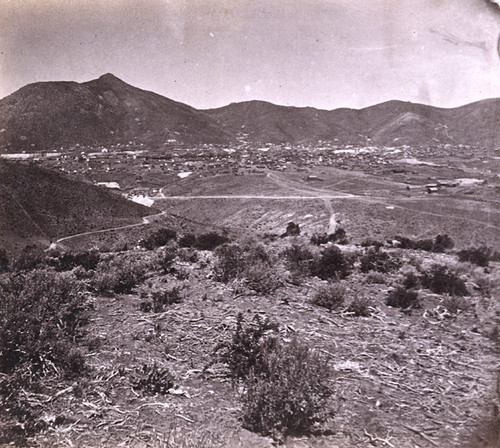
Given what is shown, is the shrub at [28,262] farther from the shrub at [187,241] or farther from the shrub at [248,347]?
the shrub at [248,347]

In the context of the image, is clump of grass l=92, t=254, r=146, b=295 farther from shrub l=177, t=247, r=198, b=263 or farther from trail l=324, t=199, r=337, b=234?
trail l=324, t=199, r=337, b=234

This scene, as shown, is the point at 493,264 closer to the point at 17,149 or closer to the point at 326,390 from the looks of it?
the point at 326,390

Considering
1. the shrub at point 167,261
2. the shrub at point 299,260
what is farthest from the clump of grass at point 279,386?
the shrub at point 167,261

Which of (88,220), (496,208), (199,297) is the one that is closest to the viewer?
(199,297)

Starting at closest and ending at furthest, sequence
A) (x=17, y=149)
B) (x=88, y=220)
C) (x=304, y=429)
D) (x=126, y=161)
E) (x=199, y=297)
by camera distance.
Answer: (x=304, y=429) → (x=199, y=297) → (x=88, y=220) → (x=126, y=161) → (x=17, y=149)

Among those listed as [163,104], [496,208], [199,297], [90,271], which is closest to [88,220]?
[90,271]

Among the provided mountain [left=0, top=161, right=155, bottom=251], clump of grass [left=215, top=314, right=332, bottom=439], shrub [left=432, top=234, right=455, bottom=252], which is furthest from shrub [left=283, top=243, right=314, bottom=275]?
mountain [left=0, top=161, right=155, bottom=251]
